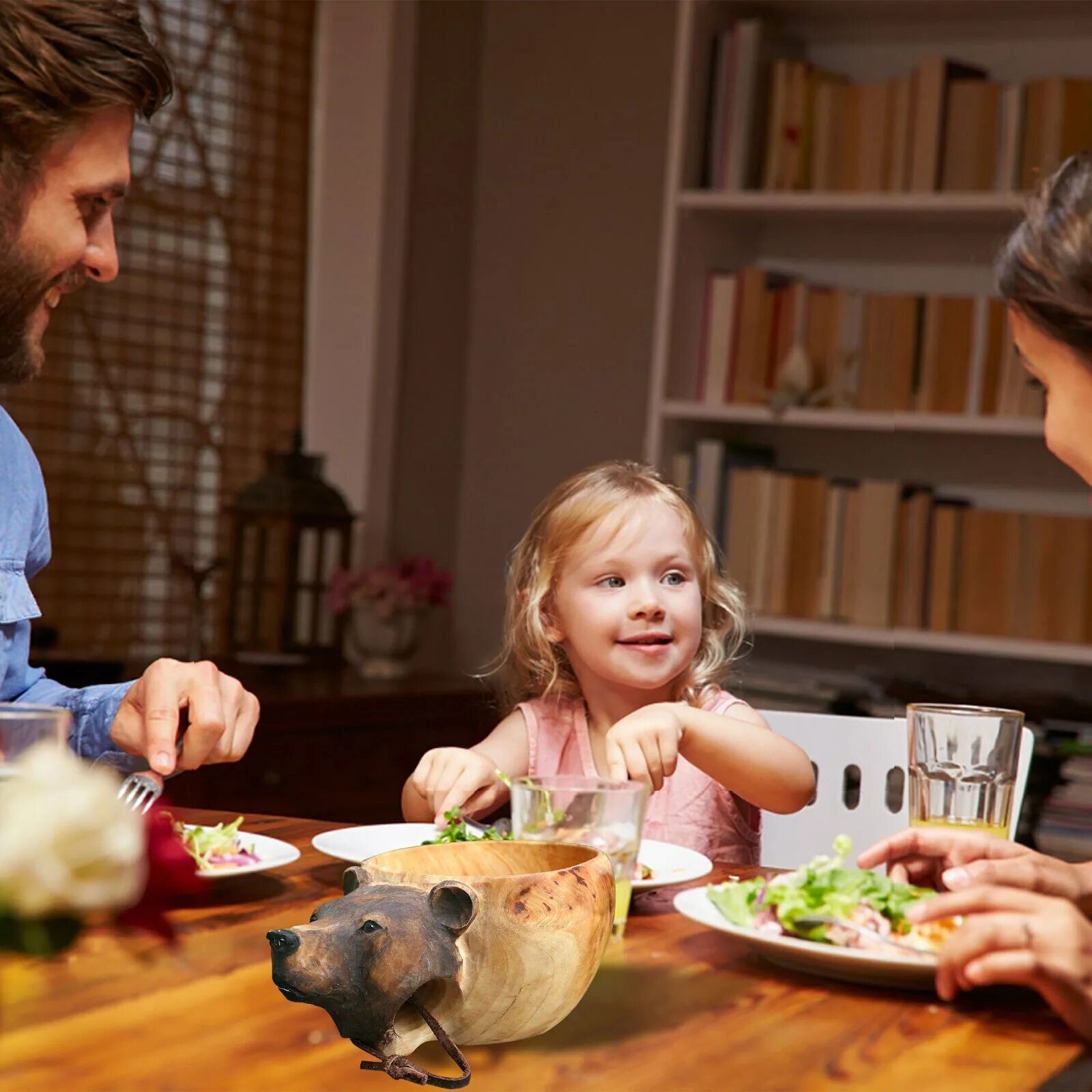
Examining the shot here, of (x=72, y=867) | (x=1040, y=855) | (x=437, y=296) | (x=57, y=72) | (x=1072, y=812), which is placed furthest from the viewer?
(x=437, y=296)

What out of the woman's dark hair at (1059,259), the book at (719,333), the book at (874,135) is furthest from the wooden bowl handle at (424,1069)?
the book at (874,135)

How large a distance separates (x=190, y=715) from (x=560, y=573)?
0.69 m

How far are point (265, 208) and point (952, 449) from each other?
1647 mm

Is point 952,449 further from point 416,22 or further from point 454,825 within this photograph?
point 454,825

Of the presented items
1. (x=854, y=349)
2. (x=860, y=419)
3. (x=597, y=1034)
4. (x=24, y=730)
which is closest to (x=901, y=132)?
(x=854, y=349)

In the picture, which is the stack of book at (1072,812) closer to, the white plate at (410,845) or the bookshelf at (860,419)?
the bookshelf at (860,419)

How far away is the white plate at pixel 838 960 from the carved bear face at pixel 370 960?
0.88ft

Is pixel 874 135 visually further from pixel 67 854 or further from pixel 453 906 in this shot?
pixel 67 854

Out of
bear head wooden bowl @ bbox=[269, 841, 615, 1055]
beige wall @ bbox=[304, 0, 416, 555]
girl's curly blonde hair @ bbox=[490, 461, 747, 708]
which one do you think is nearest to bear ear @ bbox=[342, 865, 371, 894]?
bear head wooden bowl @ bbox=[269, 841, 615, 1055]

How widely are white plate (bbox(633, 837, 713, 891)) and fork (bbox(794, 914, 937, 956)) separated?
17 cm

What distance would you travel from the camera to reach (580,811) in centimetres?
94

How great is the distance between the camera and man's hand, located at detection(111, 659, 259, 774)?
122cm

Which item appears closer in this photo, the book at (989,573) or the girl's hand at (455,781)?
the girl's hand at (455,781)

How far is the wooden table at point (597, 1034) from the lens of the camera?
73 cm
